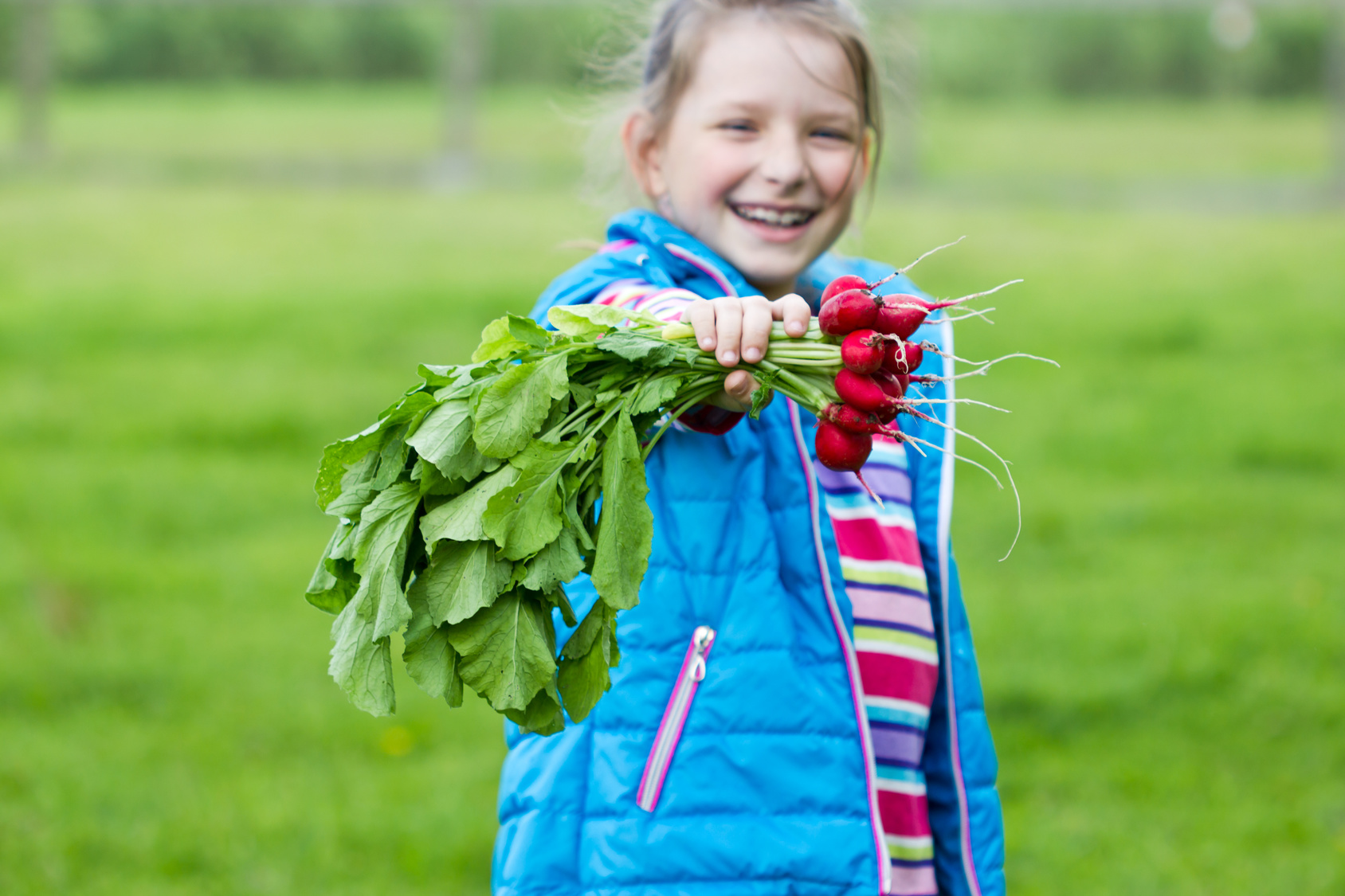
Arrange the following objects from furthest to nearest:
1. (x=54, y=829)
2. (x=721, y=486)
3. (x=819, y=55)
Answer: (x=54, y=829) → (x=819, y=55) → (x=721, y=486)

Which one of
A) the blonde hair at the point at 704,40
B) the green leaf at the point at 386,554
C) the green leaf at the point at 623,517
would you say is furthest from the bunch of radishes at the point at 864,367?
the blonde hair at the point at 704,40

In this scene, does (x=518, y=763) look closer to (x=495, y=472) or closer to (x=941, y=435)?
(x=495, y=472)

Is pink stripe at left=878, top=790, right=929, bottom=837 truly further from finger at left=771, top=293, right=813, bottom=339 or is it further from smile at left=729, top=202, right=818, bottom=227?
smile at left=729, top=202, right=818, bottom=227

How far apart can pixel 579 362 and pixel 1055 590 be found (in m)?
3.61

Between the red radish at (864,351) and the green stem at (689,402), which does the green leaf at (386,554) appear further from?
the red radish at (864,351)

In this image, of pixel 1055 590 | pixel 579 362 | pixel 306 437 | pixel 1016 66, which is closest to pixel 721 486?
pixel 579 362

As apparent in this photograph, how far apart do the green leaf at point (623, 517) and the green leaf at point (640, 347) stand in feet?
0.28

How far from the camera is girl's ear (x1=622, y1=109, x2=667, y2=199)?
2611 mm

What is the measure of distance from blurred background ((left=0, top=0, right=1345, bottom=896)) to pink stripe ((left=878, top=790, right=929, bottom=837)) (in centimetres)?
141

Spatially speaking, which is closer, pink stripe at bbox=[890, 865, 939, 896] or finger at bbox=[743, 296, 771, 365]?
finger at bbox=[743, 296, 771, 365]

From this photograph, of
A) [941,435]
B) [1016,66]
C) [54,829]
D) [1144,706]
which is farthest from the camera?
[1016,66]

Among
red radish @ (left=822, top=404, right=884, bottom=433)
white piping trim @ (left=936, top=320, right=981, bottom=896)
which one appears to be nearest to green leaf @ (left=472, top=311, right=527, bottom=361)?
red radish @ (left=822, top=404, right=884, bottom=433)

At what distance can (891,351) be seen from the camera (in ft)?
6.19

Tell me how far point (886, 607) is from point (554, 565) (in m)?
0.72
